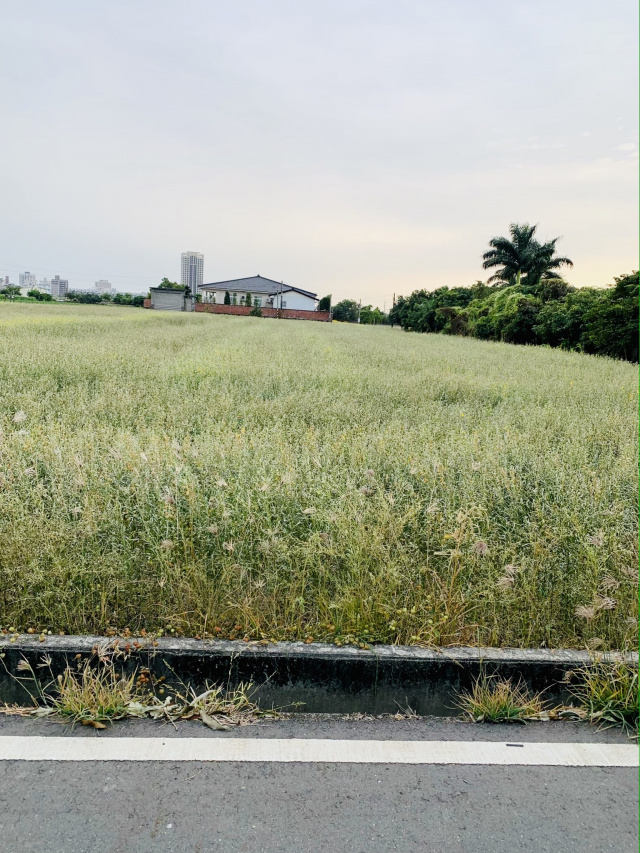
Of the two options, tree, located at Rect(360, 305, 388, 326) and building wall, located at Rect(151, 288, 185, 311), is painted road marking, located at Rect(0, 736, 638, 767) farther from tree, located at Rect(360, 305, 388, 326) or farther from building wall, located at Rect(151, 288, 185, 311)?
tree, located at Rect(360, 305, 388, 326)

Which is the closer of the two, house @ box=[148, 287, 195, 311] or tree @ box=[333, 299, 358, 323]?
house @ box=[148, 287, 195, 311]

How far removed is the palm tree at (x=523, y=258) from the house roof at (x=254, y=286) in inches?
1719

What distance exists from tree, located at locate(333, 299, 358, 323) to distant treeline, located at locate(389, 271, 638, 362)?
4299 cm

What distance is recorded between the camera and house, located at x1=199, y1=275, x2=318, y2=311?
87.5m

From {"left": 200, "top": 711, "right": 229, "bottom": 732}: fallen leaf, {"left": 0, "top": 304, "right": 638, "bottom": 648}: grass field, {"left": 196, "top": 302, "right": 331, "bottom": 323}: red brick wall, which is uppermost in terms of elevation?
{"left": 196, "top": 302, "right": 331, "bottom": 323}: red brick wall

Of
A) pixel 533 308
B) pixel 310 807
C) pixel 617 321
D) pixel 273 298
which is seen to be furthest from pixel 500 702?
pixel 273 298

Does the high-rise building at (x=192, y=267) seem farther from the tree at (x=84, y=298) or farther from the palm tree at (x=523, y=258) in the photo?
the palm tree at (x=523, y=258)

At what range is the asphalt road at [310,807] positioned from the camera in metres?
1.69

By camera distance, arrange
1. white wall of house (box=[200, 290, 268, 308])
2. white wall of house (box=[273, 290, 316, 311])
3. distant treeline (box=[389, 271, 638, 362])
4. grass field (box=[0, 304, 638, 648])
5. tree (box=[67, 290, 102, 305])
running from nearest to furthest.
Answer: grass field (box=[0, 304, 638, 648]), distant treeline (box=[389, 271, 638, 362]), tree (box=[67, 290, 102, 305]), white wall of house (box=[200, 290, 268, 308]), white wall of house (box=[273, 290, 316, 311])

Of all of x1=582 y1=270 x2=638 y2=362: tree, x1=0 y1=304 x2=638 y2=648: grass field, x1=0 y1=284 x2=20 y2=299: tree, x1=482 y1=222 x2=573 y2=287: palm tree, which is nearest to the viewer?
x1=0 y1=304 x2=638 y2=648: grass field

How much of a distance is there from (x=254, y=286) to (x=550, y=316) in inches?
2883

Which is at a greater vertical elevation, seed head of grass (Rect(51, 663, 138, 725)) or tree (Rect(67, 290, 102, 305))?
tree (Rect(67, 290, 102, 305))

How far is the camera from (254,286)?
3686 inches

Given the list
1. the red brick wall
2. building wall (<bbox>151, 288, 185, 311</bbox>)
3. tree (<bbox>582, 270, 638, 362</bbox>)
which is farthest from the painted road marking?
building wall (<bbox>151, 288, 185, 311</bbox>)
